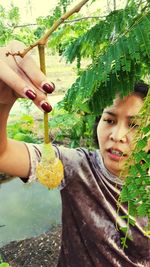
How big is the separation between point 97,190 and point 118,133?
1.35 ft

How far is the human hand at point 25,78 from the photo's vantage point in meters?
0.91

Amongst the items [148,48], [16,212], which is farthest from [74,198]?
[16,212]

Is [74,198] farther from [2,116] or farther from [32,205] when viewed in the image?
[32,205]

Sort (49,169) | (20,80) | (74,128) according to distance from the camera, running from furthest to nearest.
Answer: (74,128), (49,169), (20,80)

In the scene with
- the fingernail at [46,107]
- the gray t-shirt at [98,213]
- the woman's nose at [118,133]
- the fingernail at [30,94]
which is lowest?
the gray t-shirt at [98,213]

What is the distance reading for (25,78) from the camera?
3.25 feet

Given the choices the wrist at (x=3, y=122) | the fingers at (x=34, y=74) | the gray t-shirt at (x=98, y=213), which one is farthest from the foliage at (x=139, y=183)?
the gray t-shirt at (x=98, y=213)

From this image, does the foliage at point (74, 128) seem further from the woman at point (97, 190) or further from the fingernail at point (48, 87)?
the fingernail at point (48, 87)

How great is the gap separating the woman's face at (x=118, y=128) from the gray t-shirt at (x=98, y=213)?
18cm

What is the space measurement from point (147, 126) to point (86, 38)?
485 mm

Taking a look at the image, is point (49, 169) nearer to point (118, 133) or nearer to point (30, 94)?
point (30, 94)

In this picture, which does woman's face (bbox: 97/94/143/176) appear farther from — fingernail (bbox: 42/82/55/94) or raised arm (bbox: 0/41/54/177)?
fingernail (bbox: 42/82/55/94)

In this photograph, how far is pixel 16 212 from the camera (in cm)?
574

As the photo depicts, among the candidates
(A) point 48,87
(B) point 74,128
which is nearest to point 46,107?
(A) point 48,87
